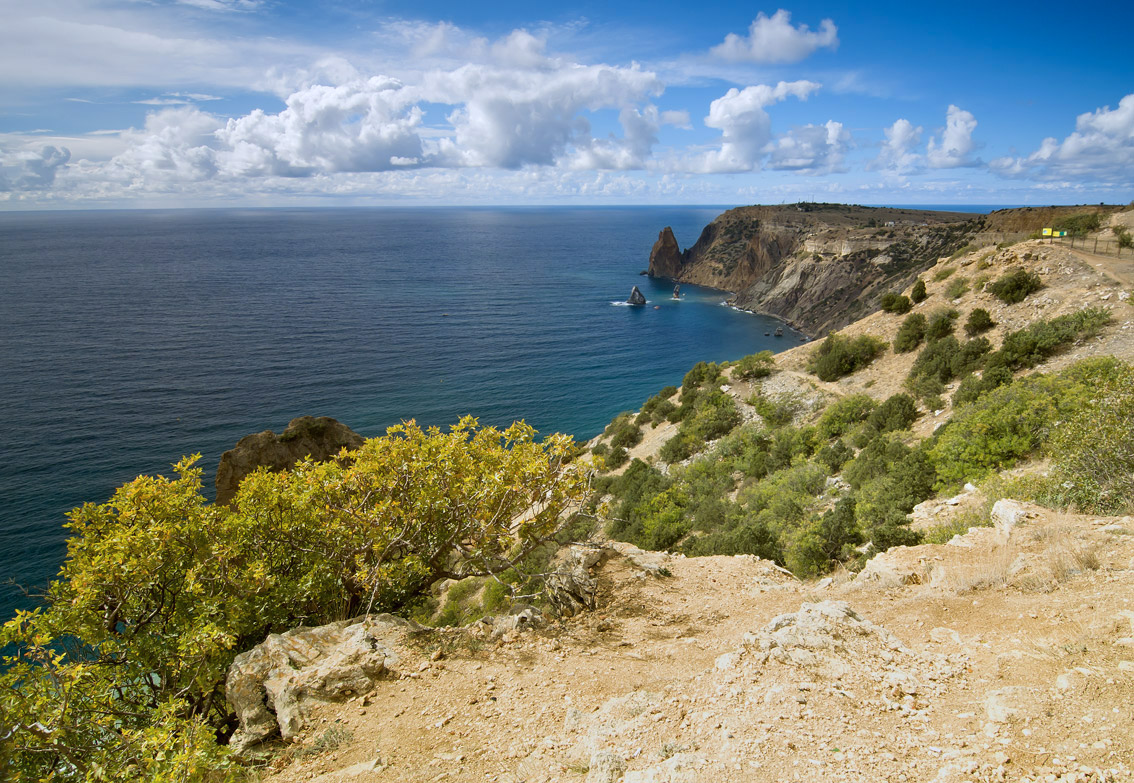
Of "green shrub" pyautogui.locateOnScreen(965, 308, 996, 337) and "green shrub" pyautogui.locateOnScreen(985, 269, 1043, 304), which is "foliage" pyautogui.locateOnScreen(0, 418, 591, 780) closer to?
"green shrub" pyautogui.locateOnScreen(965, 308, 996, 337)

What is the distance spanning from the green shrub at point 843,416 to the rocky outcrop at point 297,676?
26362 millimetres

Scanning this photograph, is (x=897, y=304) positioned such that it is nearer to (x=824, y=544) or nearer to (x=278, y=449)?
(x=824, y=544)

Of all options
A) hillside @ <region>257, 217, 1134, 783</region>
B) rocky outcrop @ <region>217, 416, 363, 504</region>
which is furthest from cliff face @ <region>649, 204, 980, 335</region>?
hillside @ <region>257, 217, 1134, 783</region>

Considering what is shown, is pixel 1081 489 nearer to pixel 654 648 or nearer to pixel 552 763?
pixel 654 648

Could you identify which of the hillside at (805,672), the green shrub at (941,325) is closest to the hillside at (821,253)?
the green shrub at (941,325)

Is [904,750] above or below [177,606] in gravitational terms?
above

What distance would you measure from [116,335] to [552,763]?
97217 millimetres

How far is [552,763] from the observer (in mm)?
7695

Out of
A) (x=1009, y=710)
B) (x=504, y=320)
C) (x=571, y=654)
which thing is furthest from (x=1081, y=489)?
(x=504, y=320)

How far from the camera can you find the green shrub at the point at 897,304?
40.2 m

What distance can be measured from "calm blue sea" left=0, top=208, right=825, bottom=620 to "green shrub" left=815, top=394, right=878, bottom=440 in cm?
3070

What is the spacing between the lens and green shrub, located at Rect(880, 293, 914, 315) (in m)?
40.2

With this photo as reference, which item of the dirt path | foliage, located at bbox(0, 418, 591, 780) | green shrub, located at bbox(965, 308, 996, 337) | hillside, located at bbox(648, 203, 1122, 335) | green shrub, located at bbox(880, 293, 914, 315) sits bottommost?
foliage, located at bbox(0, 418, 591, 780)

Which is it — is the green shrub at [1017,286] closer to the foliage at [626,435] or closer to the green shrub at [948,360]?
the green shrub at [948,360]
